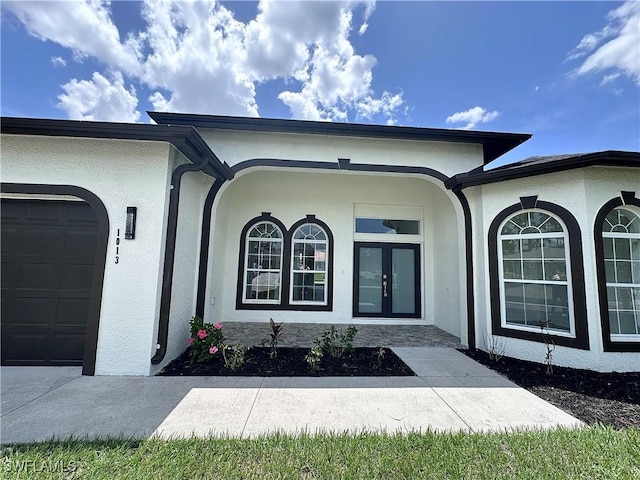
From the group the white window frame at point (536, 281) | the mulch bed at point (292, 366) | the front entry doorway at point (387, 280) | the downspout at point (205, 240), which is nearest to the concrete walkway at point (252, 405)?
the mulch bed at point (292, 366)

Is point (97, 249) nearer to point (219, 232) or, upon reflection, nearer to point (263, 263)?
point (219, 232)

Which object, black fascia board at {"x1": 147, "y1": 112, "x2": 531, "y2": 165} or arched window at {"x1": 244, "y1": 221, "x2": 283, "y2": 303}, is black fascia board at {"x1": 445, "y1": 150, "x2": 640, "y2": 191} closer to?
black fascia board at {"x1": 147, "y1": 112, "x2": 531, "y2": 165}

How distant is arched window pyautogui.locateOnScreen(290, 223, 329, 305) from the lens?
8344 millimetres

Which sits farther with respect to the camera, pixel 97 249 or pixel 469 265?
pixel 469 265

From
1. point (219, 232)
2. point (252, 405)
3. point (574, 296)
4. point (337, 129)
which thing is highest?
point (337, 129)

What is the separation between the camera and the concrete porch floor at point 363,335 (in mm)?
6113

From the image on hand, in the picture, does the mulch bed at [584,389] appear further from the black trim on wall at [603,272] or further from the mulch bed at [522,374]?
the black trim on wall at [603,272]

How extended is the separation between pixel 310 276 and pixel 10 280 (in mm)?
6198

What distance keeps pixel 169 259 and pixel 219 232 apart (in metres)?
2.87

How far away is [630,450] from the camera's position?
2.55 metres

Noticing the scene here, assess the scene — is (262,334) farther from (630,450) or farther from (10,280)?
(630,450)

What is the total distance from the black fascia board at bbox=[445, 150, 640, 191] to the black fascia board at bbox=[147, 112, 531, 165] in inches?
35.9

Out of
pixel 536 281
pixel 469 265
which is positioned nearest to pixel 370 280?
pixel 469 265

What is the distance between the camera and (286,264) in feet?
27.4
